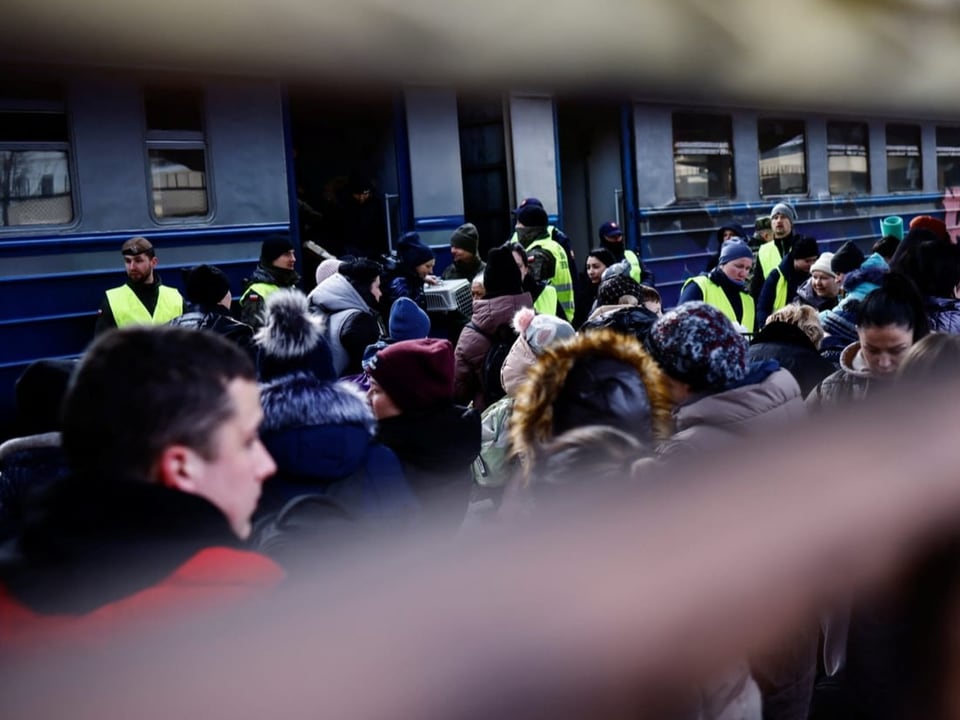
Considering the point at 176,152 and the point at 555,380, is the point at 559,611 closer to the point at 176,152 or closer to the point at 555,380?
the point at 555,380

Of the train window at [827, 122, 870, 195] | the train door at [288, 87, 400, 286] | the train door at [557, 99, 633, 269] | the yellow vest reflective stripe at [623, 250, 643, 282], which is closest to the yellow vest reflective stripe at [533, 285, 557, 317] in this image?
the train door at [288, 87, 400, 286]

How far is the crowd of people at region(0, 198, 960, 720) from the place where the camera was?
724mm

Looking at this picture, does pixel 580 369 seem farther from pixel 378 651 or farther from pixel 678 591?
pixel 378 651

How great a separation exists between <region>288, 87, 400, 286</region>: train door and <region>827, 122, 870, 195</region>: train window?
4.81 metres

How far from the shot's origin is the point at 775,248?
257 inches

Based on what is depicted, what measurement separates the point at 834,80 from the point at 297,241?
334 centimetres

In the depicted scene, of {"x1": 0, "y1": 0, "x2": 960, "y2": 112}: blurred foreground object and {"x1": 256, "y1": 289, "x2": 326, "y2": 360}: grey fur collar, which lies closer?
{"x1": 256, "y1": 289, "x2": 326, "y2": 360}: grey fur collar

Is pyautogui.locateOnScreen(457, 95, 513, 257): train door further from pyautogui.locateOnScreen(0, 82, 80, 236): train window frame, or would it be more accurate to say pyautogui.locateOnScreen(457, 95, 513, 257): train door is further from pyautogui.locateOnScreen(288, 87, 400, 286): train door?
pyautogui.locateOnScreen(0, 82, 80, 236): train window frame

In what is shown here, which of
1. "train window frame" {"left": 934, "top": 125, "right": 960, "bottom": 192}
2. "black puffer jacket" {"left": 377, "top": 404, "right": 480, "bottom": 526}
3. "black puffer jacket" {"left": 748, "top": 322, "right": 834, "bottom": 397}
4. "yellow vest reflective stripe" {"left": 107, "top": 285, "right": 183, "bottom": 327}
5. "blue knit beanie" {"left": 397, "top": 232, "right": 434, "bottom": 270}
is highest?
"train window frame" {"left": 934, "top": 125, "right": 960, "bottom": 192}

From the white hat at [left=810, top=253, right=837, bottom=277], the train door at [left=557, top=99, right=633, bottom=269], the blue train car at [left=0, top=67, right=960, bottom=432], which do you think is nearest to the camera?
the blue train car at [left=0, top=67, right=960, bottom=432]

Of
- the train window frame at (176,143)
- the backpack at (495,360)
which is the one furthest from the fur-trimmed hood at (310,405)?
the train window frame at (176,143)

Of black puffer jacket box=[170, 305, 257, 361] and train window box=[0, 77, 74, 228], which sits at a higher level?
train window box=[0, 77, 74, 228]

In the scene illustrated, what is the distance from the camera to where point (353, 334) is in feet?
13.7

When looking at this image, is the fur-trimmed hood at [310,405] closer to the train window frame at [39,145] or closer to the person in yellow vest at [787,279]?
the train window frame at [39,145]
